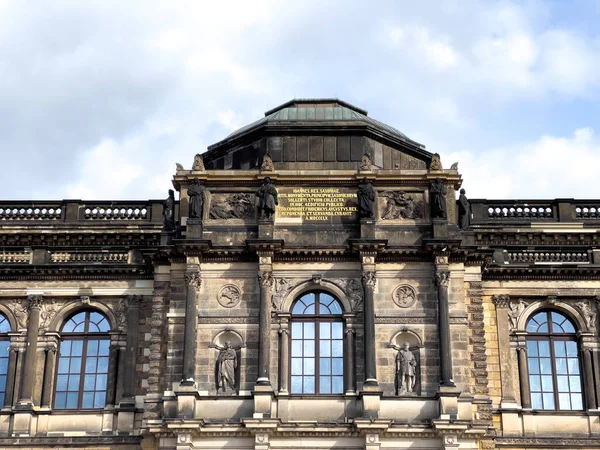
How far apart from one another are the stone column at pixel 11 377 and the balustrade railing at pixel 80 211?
15.6 ft

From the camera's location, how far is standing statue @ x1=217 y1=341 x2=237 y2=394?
3161cm

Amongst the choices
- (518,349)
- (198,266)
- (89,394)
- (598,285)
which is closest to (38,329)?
(89,394)

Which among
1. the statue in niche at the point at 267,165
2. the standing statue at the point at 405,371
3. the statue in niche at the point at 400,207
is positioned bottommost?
the standing statue at the point at 405,371

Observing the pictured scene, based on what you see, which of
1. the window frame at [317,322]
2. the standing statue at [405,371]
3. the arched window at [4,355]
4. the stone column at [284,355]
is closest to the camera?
the standing statue at [405,371]

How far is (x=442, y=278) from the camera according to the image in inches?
1277

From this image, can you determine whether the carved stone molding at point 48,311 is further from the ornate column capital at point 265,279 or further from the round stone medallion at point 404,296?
the round stone medallion at point 404,296

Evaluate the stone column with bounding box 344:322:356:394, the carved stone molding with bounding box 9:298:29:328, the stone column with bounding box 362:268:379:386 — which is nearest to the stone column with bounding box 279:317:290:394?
the stone column with bounding box 344:322:356:394

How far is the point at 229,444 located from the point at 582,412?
10365mm

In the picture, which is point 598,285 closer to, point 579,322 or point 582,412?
point 579,322

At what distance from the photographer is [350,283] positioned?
3281cm

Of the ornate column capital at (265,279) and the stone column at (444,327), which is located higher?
the ornate column capital at (265,279)

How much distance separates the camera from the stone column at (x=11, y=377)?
33406 millimetres

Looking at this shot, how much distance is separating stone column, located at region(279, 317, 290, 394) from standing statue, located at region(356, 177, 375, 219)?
3806 mm

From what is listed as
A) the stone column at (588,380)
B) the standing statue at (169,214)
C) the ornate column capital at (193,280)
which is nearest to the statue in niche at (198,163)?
the standing statue at (169,214)
